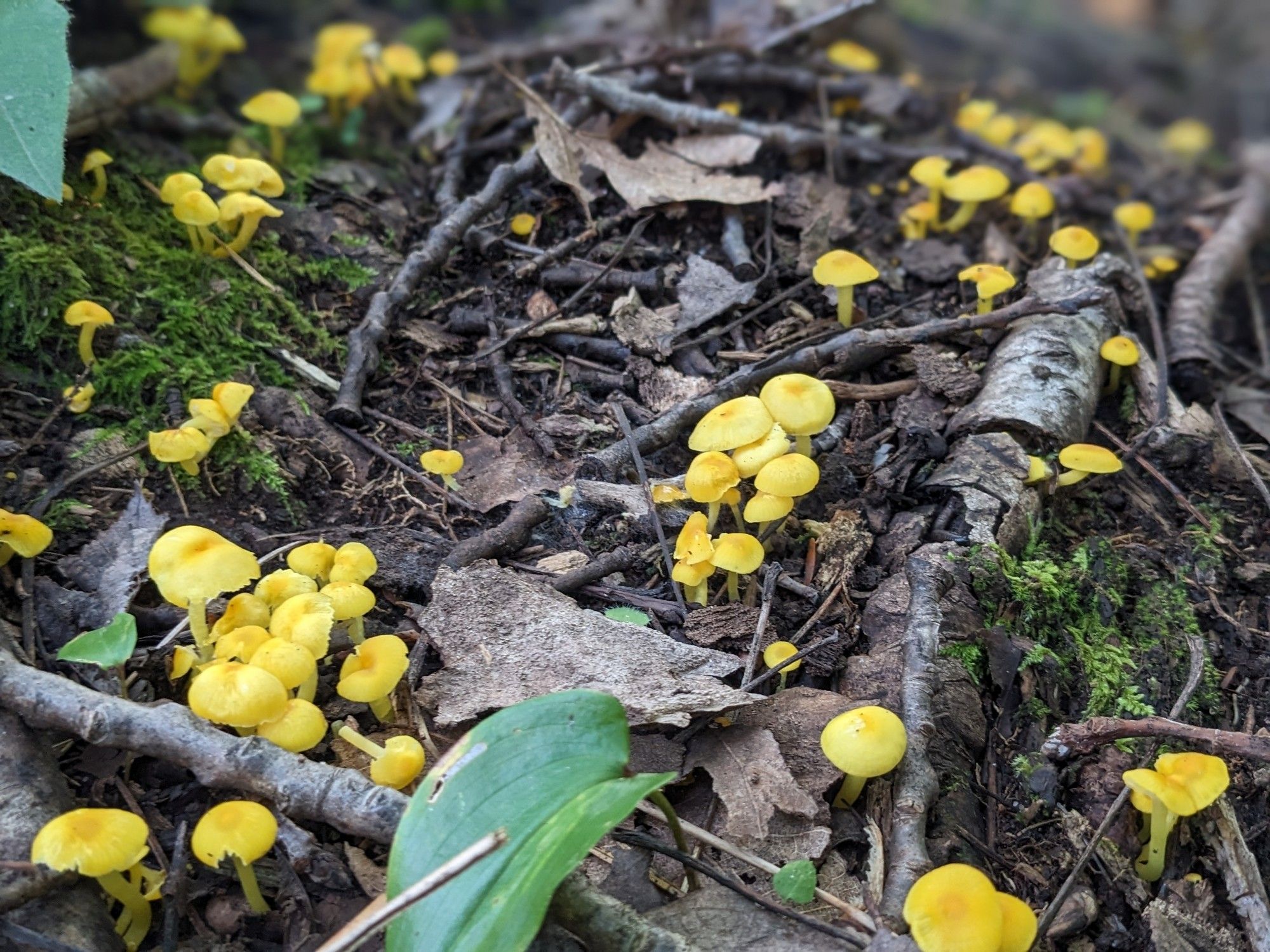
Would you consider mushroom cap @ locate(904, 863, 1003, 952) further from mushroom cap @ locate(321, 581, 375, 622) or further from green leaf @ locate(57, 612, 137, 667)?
green leaf @ locate(57, 612, 137, 667)

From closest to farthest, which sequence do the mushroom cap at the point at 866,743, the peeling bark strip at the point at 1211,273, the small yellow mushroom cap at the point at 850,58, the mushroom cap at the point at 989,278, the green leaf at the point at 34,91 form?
1. the mushroom cap at the point at 866,743
2. the green leaf at the point at 34,91
3. the mushroom cap at the point at 989,278
4. the peeling bark strip at the point at 1211,273
5. the small yellow mushroom cap at the point at 850,58

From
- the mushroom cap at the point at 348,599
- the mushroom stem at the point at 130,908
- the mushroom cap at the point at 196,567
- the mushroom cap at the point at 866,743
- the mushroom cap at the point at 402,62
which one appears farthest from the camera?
the mushroom cap at the point at 402,62

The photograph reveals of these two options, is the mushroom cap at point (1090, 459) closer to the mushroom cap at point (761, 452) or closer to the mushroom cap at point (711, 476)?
the mushroom cap at point (761, 452)

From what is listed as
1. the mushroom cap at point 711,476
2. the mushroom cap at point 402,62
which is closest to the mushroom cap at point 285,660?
the mushroom cap at point 711,476

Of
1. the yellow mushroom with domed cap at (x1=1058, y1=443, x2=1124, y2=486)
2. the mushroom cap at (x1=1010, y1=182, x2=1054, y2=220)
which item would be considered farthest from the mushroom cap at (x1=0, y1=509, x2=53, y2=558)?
the mushroom cap at (x1=1010, y1=182, x2=1054, y2=220)

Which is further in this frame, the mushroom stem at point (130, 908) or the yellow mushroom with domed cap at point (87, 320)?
the yellow mushroom with domed cap at point (87, 320)

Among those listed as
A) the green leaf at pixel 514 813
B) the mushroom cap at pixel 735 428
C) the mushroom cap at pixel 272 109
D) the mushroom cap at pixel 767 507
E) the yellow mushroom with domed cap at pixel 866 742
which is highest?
the mushroom cap at pixel 272 109

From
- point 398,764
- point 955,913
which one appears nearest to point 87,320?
point 398,764
